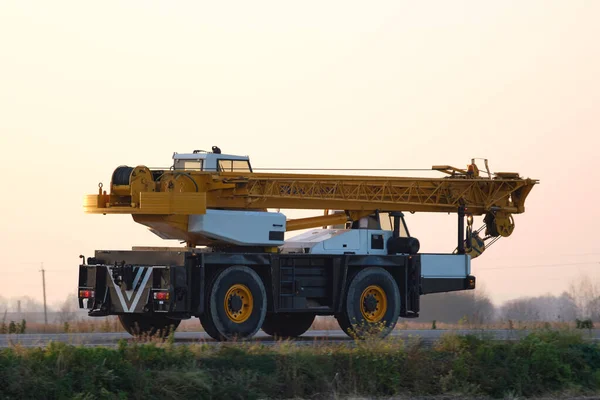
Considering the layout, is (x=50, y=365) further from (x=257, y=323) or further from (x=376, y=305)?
(x=376, y=305)

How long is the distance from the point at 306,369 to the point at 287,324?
984 centimetres

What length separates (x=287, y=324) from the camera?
30.3 metres

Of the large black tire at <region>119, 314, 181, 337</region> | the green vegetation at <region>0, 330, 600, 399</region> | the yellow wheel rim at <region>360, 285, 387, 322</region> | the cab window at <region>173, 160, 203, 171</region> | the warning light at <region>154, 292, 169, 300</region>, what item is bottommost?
the green vegetation at <region>0, 330, 600, 399</region>

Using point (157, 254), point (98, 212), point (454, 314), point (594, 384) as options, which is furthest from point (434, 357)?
point (454, 314)

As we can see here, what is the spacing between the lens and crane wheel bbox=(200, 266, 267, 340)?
25859 mm

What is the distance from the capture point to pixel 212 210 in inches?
1075

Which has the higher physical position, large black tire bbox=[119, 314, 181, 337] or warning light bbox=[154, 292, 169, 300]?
warning light bbox=[154, 292, 169, 300]

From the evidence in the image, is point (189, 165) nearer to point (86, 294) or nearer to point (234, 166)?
point (234, 166)

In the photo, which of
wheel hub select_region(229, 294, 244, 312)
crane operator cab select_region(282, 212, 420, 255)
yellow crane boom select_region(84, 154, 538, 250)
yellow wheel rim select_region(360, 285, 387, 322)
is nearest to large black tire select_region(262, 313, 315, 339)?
yellow wheel rim select_region(360, 285, 387, 322)

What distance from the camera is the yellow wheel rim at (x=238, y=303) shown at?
85.8ft

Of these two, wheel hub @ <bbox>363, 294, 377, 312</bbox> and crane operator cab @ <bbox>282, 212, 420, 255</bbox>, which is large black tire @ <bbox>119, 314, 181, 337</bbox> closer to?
crane operator cab @ <bbox>282, 212, 420, 255</bbox>

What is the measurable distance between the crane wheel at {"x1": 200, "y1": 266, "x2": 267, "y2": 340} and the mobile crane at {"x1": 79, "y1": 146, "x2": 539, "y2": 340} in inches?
1.0

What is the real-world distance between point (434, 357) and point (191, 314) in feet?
20.2

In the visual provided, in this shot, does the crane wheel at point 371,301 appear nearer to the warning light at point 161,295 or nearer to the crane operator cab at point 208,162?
the crane operator cab at point 208,162
